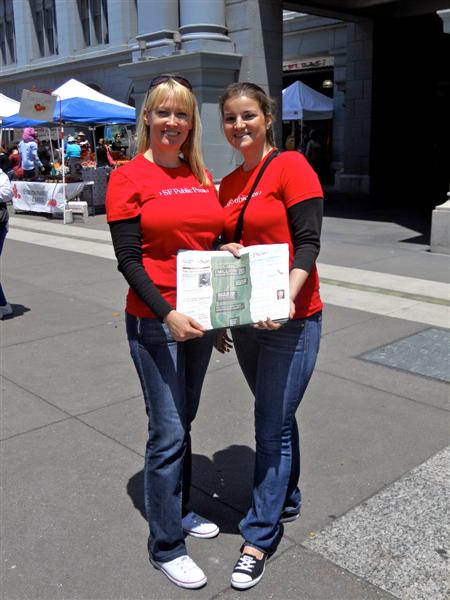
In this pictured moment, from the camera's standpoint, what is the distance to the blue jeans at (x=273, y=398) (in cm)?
266

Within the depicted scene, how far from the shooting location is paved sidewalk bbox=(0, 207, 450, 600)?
278 centimetres

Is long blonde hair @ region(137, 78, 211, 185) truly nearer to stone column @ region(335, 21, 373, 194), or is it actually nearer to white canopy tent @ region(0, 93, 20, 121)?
stone column @ region(335, 21, 373, 194)

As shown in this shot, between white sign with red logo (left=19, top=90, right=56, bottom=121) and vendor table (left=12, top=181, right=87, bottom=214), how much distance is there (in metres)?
1.53

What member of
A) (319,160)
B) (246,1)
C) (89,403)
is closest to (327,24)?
(319,160)

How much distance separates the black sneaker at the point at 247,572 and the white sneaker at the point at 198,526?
29cm

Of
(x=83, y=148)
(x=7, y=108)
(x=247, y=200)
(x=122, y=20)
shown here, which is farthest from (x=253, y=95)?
(x=122, y=20)

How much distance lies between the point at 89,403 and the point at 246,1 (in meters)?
10.6

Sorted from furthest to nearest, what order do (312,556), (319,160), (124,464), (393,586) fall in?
(319,160), (124,464), (312,556), (393,586)

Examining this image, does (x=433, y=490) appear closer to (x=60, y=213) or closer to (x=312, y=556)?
(x=312, y=556)

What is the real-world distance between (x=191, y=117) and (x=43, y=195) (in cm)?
1383

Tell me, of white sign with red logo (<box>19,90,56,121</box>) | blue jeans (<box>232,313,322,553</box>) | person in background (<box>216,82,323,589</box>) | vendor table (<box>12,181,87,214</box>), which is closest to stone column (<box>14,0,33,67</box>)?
vendor table (<box>12,181,87,214</box>)

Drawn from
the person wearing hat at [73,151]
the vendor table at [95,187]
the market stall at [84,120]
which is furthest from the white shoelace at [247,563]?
the person wearing hat at [73,151]

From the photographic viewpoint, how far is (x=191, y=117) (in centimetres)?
263

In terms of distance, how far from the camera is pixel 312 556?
2.89 meters
